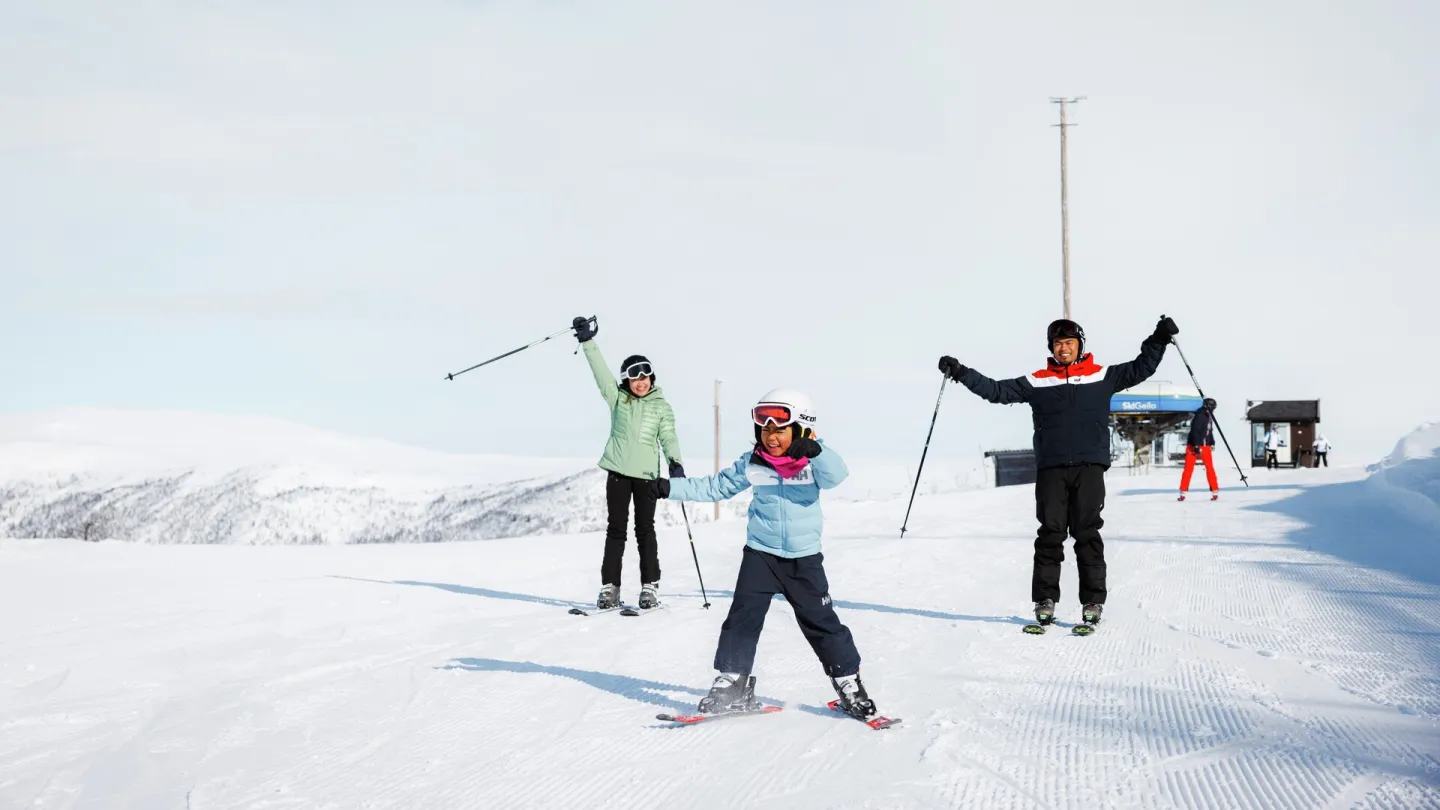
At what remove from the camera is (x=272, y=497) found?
4044 cm

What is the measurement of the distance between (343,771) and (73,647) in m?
4.24

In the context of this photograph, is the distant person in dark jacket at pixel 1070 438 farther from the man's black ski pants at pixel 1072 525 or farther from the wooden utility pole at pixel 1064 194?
the wooden utility pole at pixel 1064 194

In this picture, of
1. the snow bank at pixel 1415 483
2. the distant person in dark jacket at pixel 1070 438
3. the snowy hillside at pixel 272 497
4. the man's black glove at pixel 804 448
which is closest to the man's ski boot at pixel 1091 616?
the distant person in dark jacket at pixel 1070 438

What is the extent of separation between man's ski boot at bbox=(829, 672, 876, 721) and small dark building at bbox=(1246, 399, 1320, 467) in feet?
160

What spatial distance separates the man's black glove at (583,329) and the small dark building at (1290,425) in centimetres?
4614

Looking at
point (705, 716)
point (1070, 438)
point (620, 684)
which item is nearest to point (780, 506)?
point (705, 716)

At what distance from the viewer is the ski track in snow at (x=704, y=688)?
4117 millimetres

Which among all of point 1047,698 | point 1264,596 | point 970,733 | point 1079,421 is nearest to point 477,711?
point 970,733

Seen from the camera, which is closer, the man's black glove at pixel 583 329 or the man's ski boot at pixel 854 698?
the man's ski boot at pixel 854 698

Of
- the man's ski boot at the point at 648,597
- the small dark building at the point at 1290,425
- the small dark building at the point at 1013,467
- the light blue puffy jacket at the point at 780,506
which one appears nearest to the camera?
the light blue puffy jacket at the point at 780,506

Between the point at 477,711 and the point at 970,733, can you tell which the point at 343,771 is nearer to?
the point at 477,711

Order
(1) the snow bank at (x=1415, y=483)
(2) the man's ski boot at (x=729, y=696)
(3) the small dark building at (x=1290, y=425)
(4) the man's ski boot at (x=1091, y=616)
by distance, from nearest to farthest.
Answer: (2) the man's ski boot at (x=729, y=696) → (4) the man's ski boot at (x=1091, y=616) → (1) the snow bank at (x=1415, y=483) → (3) the small dark building at (x=1290, y=425)

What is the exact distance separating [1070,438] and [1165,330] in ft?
3.30

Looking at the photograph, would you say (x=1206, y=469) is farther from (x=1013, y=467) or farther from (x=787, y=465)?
(x=1013, y=467)
